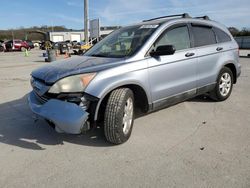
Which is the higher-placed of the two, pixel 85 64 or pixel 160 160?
pixel 85 64

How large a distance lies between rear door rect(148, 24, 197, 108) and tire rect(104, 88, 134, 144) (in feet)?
1.92

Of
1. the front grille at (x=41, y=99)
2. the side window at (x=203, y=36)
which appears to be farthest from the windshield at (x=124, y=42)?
the front grille at (x=41, y=99)

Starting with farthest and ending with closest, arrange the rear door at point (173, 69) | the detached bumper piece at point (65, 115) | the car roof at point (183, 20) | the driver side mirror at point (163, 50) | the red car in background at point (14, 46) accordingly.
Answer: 1. the red car in background at point (14, 46)
2. the car roof at point (183, 20)
3. the rear door at point (173, 69)
4. the driver side mirror at point (163, 50)
5. the detached bumper piece at point (65, 115)

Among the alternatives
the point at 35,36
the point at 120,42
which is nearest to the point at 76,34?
the point at 35,36

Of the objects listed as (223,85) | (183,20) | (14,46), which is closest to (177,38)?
(183,20)

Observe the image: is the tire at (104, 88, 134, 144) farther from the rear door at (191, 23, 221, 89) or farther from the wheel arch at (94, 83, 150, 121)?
the rear door at (191, 23, 221, 89)

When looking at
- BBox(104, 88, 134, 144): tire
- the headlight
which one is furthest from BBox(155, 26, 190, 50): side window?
the headlight

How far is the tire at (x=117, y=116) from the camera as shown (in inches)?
137

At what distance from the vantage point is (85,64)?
3758mm

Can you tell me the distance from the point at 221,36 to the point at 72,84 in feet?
12.1

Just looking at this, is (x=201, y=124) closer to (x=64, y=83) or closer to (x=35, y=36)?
(x=64, y=83)

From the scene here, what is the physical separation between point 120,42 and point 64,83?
1549mm

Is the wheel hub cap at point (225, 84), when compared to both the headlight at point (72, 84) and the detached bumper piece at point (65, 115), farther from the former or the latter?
the detached bumper piece at point (65, 115)

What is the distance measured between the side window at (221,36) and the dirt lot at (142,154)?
1.59m
